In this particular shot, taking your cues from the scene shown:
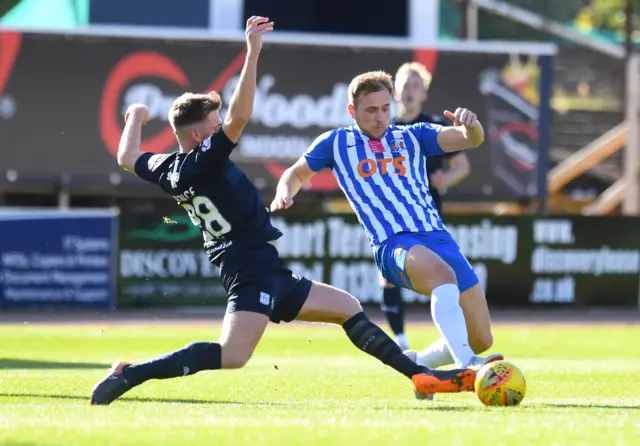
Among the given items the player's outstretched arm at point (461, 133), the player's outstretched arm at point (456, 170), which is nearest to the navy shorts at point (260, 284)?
the player's outstretched arm at point (461, 133)

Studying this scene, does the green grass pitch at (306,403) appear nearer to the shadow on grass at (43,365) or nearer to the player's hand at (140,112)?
the shadow on grass at (43,365)

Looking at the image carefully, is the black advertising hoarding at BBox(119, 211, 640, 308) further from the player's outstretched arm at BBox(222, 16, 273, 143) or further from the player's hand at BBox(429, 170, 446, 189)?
the player's outstretched arm at BBox(222, 16, 273, 143)

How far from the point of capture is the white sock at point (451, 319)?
738 cm

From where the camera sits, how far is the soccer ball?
691cm

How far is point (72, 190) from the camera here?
70.5ft

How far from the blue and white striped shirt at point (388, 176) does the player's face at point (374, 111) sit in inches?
4.7

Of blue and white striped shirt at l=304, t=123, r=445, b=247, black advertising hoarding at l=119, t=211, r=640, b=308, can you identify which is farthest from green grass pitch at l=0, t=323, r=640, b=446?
black advertising hoarding at l=119, t=211, r=640, b=308

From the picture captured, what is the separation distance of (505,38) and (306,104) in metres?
12.0

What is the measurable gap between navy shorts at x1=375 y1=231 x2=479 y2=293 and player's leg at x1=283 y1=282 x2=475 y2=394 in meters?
0.35

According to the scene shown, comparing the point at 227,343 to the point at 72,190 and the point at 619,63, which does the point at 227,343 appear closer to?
the point at 72,190

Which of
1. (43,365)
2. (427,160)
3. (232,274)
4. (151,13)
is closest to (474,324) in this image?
(232,274)

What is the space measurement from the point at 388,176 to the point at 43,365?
4.28 metres

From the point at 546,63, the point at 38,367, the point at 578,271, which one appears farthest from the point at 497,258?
the point at 38,367

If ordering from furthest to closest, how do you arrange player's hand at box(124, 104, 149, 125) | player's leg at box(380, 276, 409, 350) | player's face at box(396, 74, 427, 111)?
player's leg at box(380, 276, 409, 350) < player's face at box(396, 74, 427, 111) < player's hand at box(124, 104, 149, 125)
